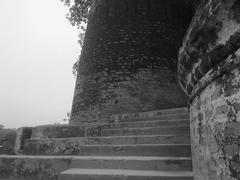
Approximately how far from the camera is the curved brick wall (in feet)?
26.0

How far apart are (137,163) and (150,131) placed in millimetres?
1366

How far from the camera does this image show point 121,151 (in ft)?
12.8

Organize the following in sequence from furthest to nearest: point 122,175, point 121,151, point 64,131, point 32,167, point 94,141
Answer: point 64,131
point 94,141
point 121,151
point 32,167
point 122,175

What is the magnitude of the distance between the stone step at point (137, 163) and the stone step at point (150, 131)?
3.33 ft

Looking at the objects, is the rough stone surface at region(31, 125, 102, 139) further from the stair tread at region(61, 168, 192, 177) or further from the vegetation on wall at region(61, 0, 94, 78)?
the vegetation on wall at region(61, 0, 94, 78)

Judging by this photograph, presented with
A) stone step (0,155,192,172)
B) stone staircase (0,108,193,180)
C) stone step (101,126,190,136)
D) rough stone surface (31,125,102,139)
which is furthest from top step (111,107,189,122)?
stone step (0,155,192,172)

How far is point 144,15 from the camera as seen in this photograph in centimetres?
902

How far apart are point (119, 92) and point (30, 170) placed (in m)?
4.55

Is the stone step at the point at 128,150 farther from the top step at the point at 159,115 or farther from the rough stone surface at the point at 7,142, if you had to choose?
the top step at the point at 159,115

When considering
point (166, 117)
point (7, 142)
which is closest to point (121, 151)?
point (166, 117)

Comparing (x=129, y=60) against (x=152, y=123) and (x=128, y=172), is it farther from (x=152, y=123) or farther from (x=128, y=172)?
(x=128, y=172)

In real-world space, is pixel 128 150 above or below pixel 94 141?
below

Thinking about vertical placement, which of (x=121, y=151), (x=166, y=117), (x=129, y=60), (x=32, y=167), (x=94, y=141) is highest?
(x=129, y=60)

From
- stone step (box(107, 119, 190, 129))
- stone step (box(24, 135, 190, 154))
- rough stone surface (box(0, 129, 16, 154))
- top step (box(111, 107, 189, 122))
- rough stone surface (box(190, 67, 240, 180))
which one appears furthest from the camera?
rough stone surface (box(0, 129, 16, 154))
